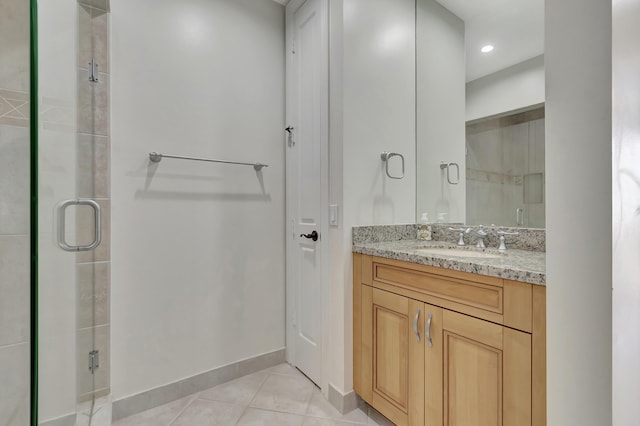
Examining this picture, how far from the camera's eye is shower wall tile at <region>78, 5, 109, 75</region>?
1381 millimetres

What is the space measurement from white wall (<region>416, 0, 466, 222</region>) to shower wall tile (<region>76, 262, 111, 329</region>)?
1843 mm

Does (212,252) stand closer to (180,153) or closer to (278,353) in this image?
(180,153)

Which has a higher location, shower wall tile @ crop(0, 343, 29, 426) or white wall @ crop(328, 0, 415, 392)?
white wall @ crop(328, 0, 415, 392)

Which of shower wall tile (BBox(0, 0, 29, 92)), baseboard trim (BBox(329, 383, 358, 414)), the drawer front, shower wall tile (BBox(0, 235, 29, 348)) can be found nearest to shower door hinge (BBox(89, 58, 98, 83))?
shower wall tile (BBox(0, 0, 29, 92))

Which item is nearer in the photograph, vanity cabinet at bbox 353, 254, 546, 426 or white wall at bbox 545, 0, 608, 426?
white wall at bbox 545, 0, 608, 426

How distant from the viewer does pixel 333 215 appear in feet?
5.39

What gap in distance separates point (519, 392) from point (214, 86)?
6.80 ft

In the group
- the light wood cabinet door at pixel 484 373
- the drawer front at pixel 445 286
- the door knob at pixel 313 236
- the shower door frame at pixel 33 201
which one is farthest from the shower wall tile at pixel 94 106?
the light wood cabinet door at pixel 484 373

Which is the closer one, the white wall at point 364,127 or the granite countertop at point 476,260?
the granite countertop at point 476,260

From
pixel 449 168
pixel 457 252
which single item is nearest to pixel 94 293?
pixel 457 252

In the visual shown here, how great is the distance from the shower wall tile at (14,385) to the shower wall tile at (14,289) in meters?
0.03

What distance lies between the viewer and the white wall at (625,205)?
630 millimetres

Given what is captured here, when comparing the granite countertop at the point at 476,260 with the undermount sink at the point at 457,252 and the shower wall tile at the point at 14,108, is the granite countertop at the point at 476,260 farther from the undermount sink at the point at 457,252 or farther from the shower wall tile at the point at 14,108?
the shower wall tile at the point at 14,108

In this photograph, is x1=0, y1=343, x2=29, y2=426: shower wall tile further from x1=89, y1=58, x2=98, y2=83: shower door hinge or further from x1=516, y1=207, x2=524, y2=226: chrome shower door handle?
x1=516, y1=207, x2=524, y2=226: chrome shower door handle
